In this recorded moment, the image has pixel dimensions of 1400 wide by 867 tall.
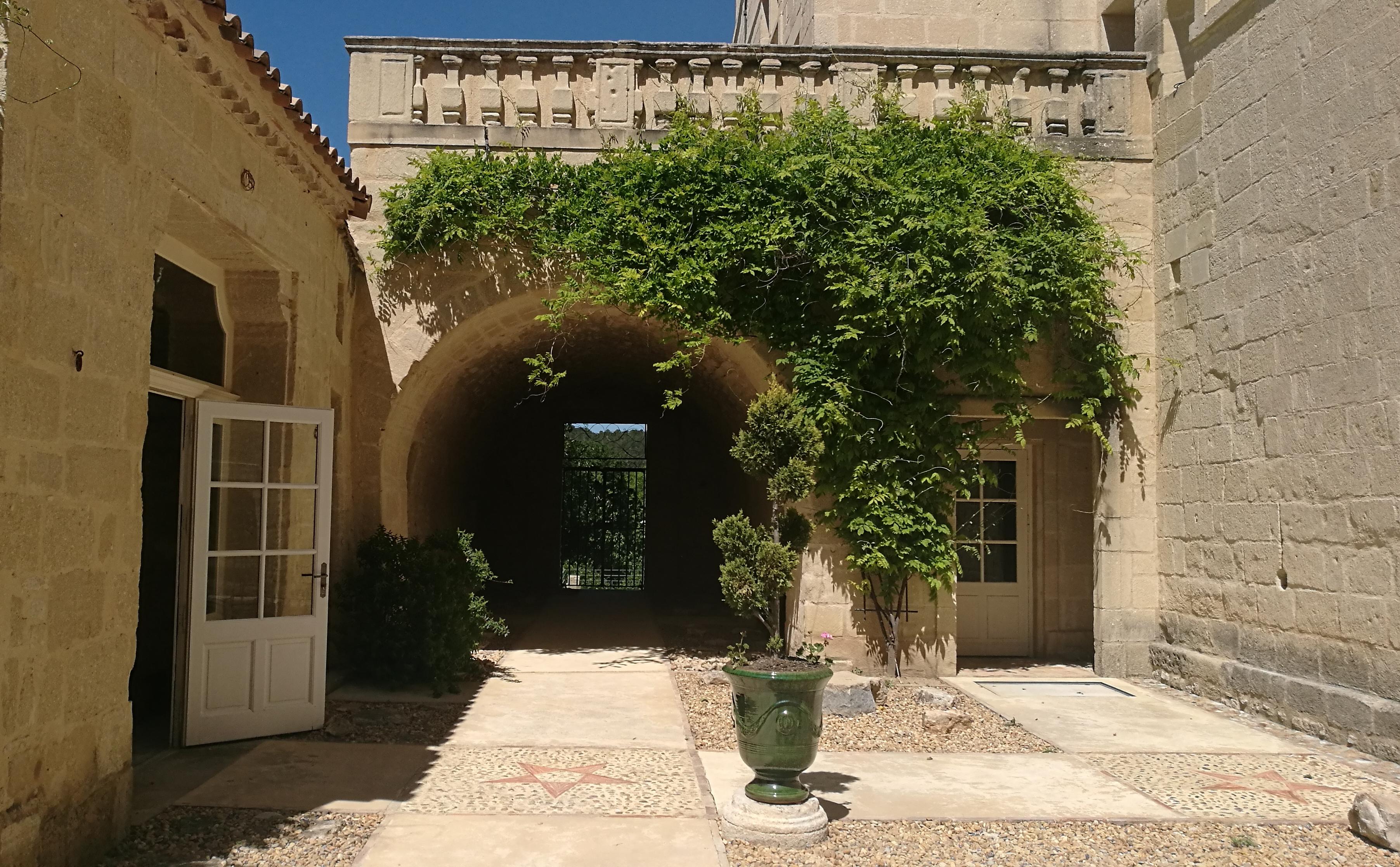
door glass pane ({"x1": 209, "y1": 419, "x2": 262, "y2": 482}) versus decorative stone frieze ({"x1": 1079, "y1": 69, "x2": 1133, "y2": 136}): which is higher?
decorative stone frieze ({"x1": 1079, "y1": 69, "x2": 1133, "y2": 136})

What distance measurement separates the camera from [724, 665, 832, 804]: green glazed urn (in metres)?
4.39

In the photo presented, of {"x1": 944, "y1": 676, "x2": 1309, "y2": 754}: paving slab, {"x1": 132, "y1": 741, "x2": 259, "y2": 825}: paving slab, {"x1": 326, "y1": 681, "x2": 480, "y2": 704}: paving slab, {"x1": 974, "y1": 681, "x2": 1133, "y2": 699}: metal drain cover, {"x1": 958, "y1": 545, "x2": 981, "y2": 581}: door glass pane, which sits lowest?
{"x1": 944, "y1": 676, "x2": 1309, "y2": 754}: paving slab

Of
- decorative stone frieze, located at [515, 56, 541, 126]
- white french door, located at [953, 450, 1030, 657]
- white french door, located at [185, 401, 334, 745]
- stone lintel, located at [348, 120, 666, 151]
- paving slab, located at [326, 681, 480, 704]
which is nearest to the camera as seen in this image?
white french door, located at [185, 401, 334, 745]

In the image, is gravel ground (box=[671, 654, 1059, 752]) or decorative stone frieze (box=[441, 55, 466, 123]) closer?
gravel ground (box=[671, 654, 1059, 752])

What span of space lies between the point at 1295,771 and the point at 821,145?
517 centimetres

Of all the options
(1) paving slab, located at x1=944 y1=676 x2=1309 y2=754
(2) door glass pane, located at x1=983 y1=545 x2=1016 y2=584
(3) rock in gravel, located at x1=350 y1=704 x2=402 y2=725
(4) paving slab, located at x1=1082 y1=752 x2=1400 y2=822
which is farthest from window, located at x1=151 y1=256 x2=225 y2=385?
(2) door glass pane, located at x1=983 y1=545 x2=1016 y2=584

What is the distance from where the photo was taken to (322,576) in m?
6.21

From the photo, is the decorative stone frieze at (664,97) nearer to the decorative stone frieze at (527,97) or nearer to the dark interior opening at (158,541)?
the decorative stone frieze at (527,97)

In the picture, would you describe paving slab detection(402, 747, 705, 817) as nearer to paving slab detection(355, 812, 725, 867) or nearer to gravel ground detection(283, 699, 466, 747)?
paving slab detection(355, 812, 725, 867)

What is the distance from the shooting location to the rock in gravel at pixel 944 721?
636 centimetres

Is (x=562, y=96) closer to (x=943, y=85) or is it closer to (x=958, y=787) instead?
(x=943, y=85)

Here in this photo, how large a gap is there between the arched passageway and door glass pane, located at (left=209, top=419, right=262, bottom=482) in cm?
200

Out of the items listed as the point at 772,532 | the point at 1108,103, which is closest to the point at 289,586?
the point at 772,532

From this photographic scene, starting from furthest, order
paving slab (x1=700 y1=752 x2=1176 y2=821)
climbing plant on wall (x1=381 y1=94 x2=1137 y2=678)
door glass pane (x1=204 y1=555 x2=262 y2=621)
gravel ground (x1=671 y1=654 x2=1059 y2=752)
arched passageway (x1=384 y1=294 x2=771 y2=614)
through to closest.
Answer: arched passageway (x1=384 y1=294 x2=771 y2=614) → climbing plant on wall (x1=381 y1=94 x2=1137 y2=678) → gravel ground (x1=671 y1=654 x2=1059 y2=752) → door glass pane (x1=204 y1=555 x2=262 y2=621) → paving slab (x1=700 y1=752 x2=1176 y2=821)
